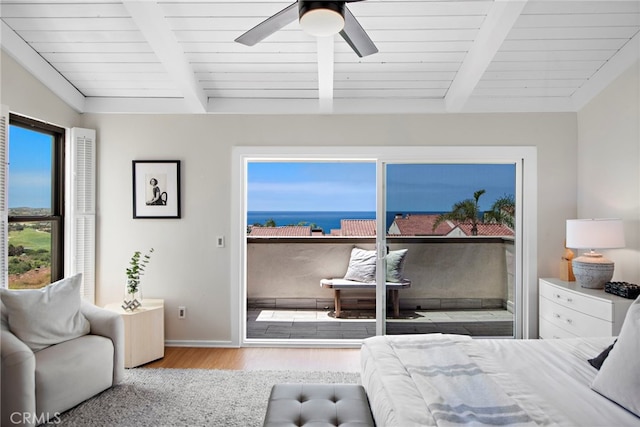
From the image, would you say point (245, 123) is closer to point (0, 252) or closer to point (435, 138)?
point (435, 138)

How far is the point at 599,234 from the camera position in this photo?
10.1 feet

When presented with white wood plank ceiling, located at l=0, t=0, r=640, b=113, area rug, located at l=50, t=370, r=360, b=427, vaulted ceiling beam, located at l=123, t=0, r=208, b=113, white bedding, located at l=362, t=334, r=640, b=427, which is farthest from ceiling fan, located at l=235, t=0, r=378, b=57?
area rug, located at l=50, t=370, r=360, b=427

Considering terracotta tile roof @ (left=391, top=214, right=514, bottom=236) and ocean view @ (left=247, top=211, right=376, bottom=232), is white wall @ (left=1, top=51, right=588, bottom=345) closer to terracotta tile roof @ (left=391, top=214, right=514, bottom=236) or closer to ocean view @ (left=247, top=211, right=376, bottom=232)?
terracotta tile roof @ (left=391, top=214, right=514, bottom=236)

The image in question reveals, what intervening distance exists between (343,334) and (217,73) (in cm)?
303

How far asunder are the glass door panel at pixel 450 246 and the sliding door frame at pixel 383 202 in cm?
6

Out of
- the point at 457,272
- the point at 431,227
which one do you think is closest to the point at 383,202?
the point at 431,227

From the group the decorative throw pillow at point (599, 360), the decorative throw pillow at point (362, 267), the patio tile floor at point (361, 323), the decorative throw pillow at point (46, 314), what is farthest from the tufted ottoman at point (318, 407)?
the decorative throw pillow at point (362, 267)

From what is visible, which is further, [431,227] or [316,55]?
[431,227]

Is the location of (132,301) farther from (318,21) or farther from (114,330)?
(318,21)

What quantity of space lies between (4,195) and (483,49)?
12.2 ft

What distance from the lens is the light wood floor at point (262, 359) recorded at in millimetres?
3396

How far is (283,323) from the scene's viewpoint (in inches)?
196

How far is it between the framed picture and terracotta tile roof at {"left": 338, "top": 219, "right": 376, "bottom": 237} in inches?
115

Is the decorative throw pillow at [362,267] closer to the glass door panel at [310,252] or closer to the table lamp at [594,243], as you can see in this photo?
the glass door panel at [310,252]
